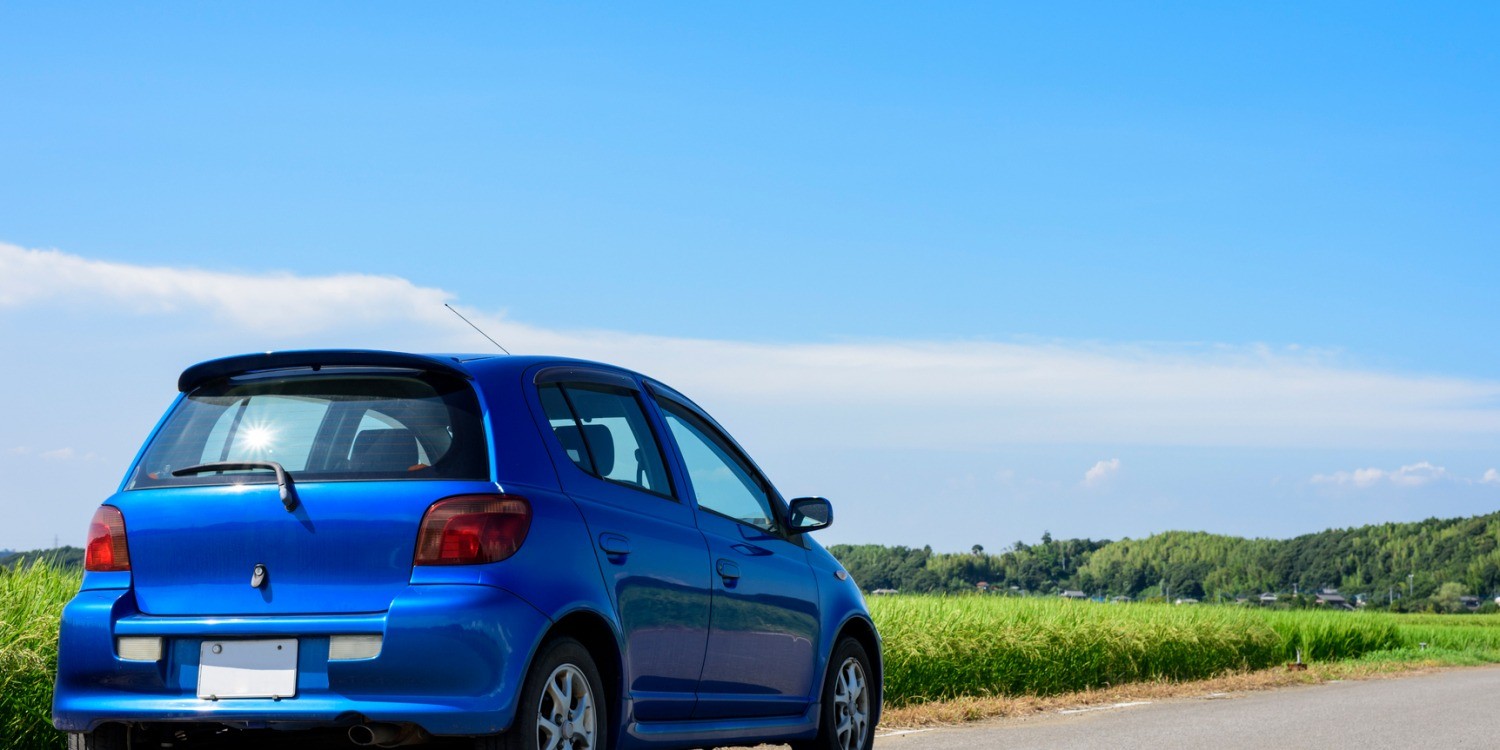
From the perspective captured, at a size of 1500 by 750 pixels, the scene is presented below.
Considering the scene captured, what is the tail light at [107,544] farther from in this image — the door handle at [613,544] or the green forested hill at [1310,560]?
the green forested hill at [1310,560]

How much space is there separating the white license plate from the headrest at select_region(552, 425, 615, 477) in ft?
4.24

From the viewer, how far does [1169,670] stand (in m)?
21.5

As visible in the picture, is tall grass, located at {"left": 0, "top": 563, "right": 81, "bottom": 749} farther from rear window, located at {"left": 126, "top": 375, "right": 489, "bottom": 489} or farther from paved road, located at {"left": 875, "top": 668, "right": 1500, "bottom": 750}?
paved road, located at {"left": 875, "top": 668, "right": 1500, "bottom": 750}

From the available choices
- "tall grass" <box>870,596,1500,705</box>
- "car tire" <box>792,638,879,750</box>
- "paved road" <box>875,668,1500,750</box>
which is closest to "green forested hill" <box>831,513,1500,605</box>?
"tall grass" <box>870,596,1500,705</box>

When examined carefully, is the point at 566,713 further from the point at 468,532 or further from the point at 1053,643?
the point at 1053,643

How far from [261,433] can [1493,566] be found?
469 ft

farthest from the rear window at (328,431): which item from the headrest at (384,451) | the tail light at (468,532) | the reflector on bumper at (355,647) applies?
the reflector on bumper at (355,647)

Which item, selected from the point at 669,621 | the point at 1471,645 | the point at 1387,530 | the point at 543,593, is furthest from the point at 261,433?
the point at 1387,530

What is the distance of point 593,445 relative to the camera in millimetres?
6359

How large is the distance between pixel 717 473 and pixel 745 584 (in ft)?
1.93

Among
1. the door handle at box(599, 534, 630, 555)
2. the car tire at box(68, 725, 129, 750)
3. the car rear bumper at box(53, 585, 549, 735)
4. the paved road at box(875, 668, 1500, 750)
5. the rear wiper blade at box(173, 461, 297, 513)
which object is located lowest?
the paved road at box(875, 668, 1500, 750)

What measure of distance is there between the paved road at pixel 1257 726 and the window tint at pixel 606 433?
4.74 m

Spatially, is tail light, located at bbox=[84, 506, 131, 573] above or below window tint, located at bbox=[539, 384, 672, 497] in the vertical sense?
below

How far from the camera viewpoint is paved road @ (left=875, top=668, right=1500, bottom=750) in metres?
11.2
